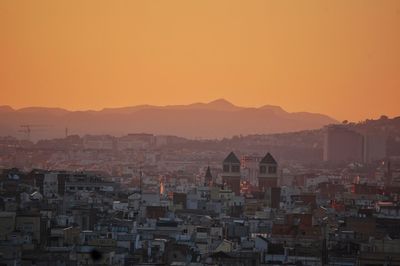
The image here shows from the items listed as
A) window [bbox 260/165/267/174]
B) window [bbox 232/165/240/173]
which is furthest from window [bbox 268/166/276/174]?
window [bbox 232/165/240/173]

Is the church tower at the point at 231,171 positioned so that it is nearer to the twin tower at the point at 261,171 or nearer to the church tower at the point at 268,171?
the twin tower at the point at 261,171

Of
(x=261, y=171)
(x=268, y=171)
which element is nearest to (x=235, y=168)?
(x=261, y=171)

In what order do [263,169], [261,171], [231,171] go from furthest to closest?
[261,171] → [231,171] → [263,169]

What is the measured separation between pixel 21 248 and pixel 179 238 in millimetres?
12068

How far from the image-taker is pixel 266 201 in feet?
311

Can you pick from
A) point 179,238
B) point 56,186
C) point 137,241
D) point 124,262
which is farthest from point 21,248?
point 56,186

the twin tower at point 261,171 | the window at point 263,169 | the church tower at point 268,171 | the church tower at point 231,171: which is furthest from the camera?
the window at point 263,169

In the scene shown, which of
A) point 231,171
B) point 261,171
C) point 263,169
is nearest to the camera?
point 263,169

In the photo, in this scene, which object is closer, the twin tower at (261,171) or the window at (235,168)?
the twin tower at (261,171)

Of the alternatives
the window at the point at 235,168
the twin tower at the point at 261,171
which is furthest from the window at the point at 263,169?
the window at the point at 235,168

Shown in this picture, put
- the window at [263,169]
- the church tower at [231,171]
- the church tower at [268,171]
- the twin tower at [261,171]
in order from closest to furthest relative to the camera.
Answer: the church tower at [231,171] < the twin tower at [261,171] < the church tower at [268,171] < the window at [263,169]

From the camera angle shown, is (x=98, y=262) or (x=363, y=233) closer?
(x=98, y=262)

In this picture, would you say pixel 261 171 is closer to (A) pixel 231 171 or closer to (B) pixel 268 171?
(B) pixel 268 171

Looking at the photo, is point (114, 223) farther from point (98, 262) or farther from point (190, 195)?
point (190, 195)
